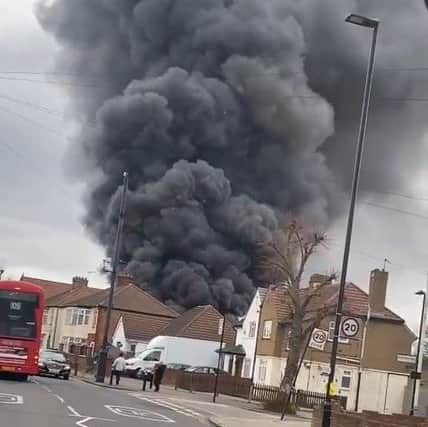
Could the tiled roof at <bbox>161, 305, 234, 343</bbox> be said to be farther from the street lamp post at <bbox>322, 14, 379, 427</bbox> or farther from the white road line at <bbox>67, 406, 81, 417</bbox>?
the street lamp post at <bbox>322, 14, 379, 427</bbox>

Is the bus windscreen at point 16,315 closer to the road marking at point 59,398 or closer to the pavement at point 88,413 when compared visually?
the pavement at point 88,413

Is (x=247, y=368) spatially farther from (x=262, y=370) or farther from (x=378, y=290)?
(x=378, y=290)

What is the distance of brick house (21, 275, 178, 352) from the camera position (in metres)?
67.9

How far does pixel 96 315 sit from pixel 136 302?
10.4 ft

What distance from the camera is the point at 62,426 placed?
1541 cm

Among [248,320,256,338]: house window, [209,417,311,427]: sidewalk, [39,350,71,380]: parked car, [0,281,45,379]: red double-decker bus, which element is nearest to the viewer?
[209,417,311,427]: sidewalk

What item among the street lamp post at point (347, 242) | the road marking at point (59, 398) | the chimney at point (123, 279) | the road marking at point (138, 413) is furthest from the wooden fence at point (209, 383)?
the chimney at point (123, 279)

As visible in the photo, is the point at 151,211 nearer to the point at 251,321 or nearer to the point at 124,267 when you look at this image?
the point at 124,267

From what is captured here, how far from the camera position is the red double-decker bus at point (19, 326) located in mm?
29344

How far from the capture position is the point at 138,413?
21875 mm

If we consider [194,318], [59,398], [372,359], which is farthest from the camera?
[194,318]

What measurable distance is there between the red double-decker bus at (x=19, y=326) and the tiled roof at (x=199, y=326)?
30.7 m

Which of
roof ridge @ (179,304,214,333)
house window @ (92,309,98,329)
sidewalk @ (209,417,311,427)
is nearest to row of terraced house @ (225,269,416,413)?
roof ridge @ (179,304,214,333)

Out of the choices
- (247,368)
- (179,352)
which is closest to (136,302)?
(179,352)
